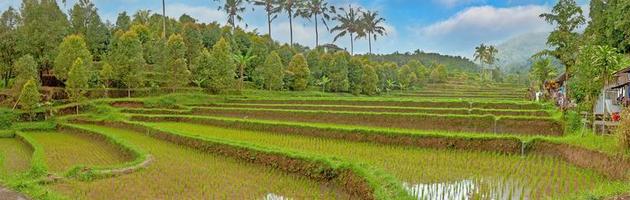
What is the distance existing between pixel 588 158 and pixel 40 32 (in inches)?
1415

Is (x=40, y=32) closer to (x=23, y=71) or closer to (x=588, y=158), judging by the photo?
(x=23, y=71)

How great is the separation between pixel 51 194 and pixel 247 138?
10.1 meters

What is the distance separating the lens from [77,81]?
31188mm

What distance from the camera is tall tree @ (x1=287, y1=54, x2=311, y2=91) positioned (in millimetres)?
47781

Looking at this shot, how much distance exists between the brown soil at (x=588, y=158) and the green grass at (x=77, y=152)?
42.5 feet

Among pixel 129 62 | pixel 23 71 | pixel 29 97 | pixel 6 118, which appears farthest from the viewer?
pixel 129 62

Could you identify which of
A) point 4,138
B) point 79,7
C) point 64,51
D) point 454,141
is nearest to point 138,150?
point 454,141

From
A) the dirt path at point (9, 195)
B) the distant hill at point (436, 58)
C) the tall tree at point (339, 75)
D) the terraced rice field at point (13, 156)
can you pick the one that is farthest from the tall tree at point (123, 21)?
the distant hill at point (436, 58)

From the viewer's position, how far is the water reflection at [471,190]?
909cm

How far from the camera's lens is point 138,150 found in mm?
15734

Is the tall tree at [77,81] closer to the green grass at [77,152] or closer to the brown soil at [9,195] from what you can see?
the green grass at [77,152]

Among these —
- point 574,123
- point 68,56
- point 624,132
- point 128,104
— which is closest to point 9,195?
point 624,132

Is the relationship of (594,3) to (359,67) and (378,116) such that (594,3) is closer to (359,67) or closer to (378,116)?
(378,116)

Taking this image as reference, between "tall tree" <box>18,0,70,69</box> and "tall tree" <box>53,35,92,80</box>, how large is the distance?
2.33 meters
